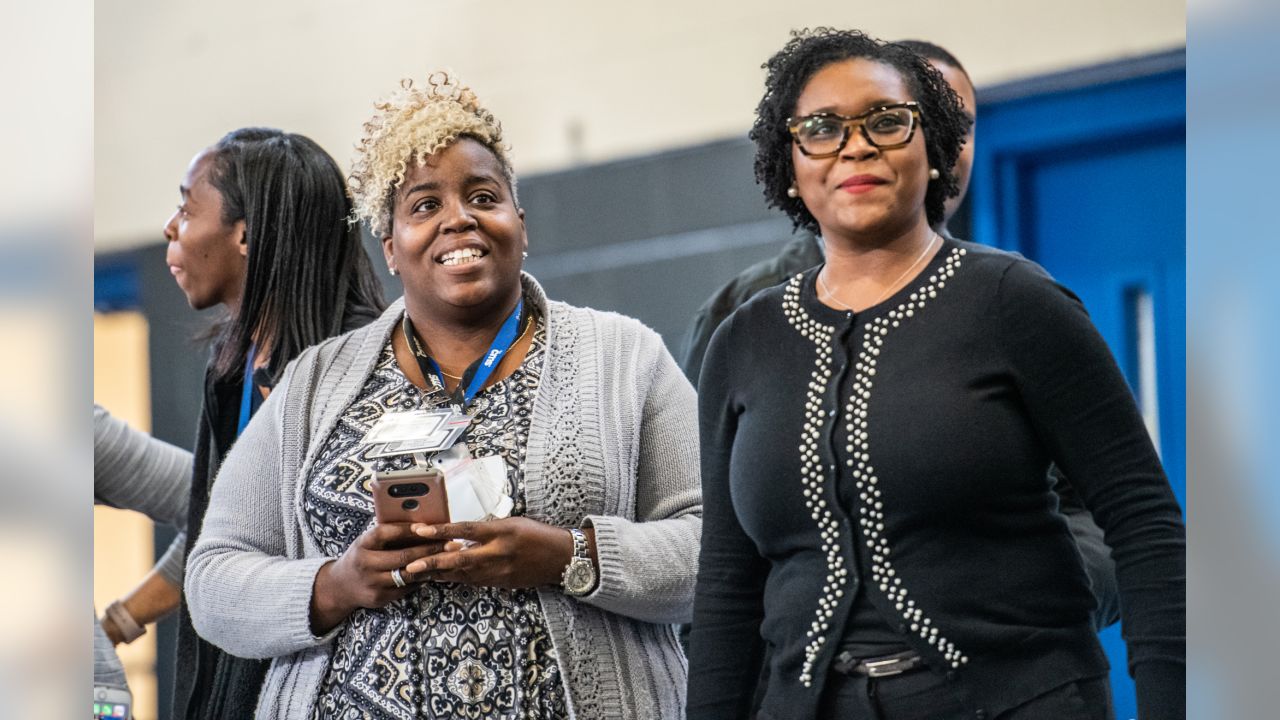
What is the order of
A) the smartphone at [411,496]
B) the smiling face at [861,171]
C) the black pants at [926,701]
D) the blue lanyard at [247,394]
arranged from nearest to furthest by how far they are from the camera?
the black pants at [926,701] < the smiling face at [861,171] < the smartphone at [411,496] < the blue lanyard at [247,394]

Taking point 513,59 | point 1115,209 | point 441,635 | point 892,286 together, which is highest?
point 513,59

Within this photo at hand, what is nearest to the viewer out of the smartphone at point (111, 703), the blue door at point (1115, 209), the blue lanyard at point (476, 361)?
the blue lanyard at point (476, 361)

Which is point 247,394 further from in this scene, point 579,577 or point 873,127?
point 873,127

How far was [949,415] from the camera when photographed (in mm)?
1926

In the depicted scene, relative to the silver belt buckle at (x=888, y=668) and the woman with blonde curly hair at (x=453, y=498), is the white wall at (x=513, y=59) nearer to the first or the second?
the woman with blonde curly hair at (x=453, y=498)

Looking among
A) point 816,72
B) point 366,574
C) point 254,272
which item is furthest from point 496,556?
point 254,272

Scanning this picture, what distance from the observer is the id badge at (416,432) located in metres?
2.37

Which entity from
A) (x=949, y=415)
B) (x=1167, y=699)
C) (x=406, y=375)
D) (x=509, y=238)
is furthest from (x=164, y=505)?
(x=1167, y=699)

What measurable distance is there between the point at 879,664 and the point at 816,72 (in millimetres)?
862

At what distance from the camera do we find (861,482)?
197cm

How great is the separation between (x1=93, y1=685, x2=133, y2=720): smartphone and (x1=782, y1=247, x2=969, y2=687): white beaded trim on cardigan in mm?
1845

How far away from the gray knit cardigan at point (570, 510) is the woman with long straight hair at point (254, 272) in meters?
0.31

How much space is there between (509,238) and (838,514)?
3.03ft

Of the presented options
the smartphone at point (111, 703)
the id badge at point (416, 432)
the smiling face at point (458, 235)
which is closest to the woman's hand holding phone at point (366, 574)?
the id badge at point (416, 432)
